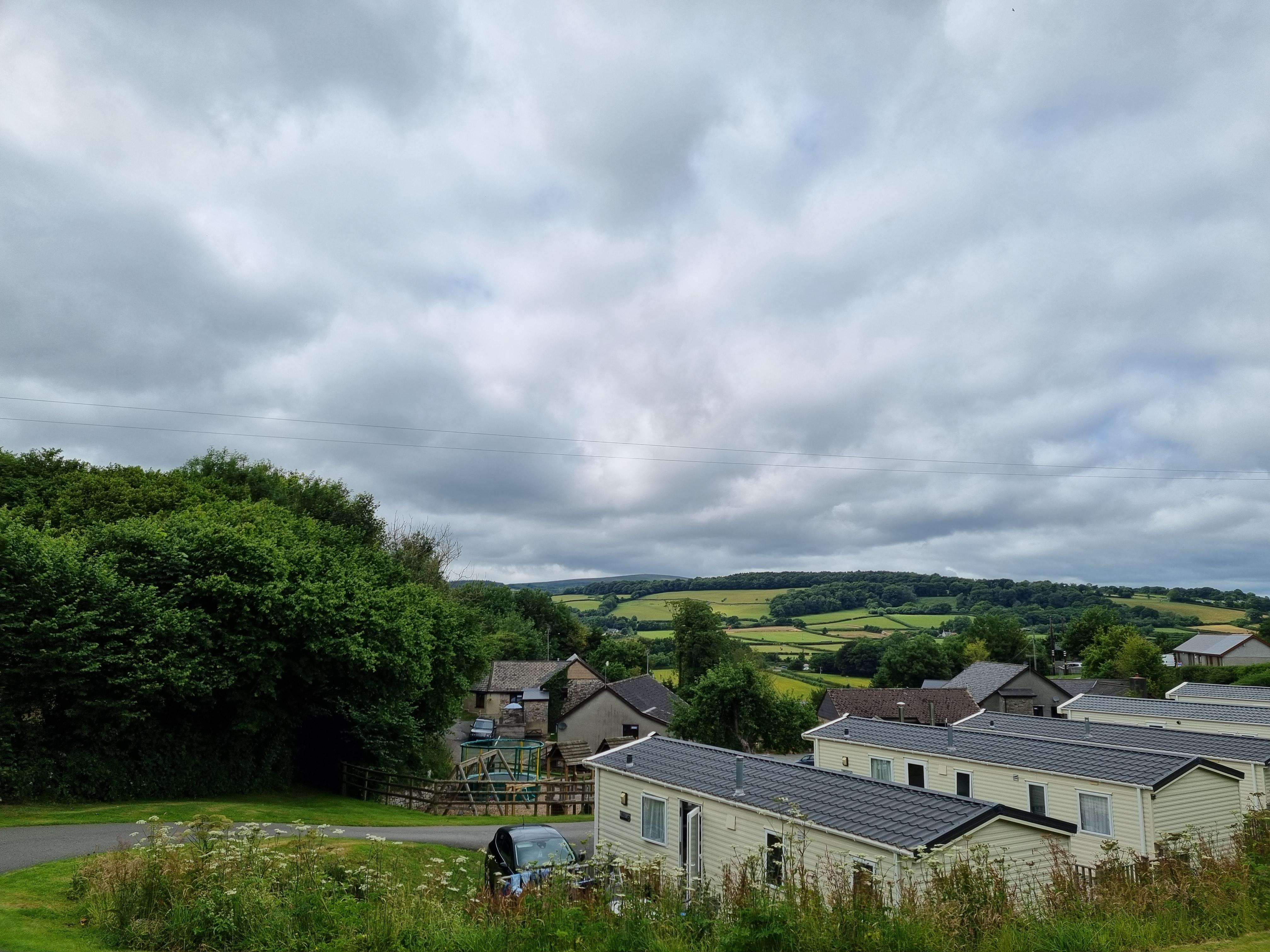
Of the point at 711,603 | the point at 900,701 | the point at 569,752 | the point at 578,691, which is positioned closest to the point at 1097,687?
the point at 900,701

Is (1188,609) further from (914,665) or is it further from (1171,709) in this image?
(1171,709)

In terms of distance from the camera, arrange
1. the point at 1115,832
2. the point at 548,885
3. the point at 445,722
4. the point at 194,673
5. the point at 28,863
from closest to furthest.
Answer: the point at 548,885 < the point at 28,863 < the point at 1115,832 < the point at 194,673 < the point at 445,722

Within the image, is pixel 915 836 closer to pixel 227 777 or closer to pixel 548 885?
pixel 548 885

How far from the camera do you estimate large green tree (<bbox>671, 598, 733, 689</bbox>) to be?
71.7 meters

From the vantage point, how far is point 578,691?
61062mm

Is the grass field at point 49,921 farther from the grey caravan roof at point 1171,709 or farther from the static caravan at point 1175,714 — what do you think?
the grey caravan roof at point 1171,709

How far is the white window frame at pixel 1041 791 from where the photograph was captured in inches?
742

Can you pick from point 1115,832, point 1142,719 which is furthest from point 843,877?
point 1142,719

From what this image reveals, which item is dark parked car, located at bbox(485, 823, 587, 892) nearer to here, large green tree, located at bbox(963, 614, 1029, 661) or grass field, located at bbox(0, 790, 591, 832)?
grass field, located at bbox(0, 790, 591, 832)

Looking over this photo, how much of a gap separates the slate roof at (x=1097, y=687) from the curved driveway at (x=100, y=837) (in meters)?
62.9

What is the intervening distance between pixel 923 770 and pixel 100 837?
69.2ft

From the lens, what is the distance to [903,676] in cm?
8394

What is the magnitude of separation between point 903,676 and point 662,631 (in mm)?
51295

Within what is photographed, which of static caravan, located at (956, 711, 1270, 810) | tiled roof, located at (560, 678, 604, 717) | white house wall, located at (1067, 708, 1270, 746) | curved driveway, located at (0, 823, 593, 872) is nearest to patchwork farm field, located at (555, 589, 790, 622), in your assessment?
tiled roof, located at (560, 678, 604, 717)
